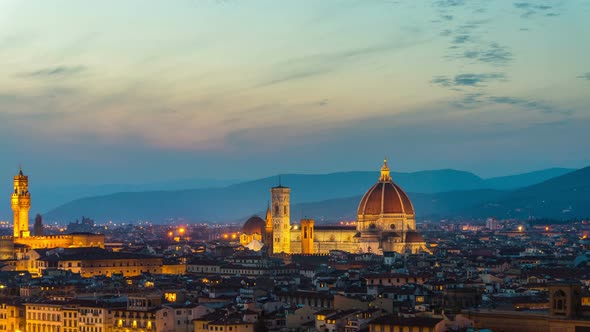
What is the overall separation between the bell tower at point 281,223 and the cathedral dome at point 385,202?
9687 millimetres

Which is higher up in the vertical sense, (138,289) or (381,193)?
(381,193)

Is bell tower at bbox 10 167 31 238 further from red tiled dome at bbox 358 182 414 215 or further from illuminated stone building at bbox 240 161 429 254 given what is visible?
red tiled dome at bbox 358 182 414 215

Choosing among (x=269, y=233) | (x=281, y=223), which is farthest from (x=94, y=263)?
(x=269, y=233)

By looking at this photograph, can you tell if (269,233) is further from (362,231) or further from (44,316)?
(44,316)

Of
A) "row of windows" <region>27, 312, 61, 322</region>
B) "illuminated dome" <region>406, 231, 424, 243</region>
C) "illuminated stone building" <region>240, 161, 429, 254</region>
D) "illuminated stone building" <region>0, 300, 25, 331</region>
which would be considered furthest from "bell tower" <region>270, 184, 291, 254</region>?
"row of windows" <region>27, 312, 61, 322</region>

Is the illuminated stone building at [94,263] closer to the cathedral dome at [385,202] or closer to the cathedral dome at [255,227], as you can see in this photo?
the cathedral dome at [385,202]

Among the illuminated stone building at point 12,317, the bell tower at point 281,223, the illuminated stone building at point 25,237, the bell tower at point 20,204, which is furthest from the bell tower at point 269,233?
the illuminated stone building at point 12,317

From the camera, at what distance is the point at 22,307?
77.5 m

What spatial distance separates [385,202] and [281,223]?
12.7 metres

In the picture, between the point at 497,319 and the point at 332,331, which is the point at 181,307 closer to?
the point at 332,331

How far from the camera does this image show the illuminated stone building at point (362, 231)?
15500 centimetres

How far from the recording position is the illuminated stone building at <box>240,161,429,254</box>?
15500 centimetres

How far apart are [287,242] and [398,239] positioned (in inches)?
501

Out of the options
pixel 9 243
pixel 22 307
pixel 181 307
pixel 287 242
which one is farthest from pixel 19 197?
pixel 181 307
